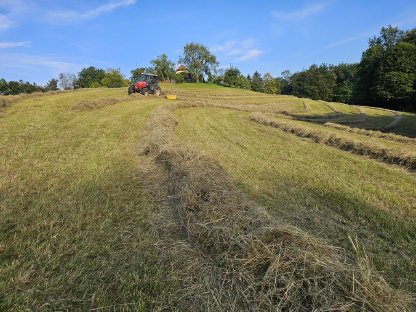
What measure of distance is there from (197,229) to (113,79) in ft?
385

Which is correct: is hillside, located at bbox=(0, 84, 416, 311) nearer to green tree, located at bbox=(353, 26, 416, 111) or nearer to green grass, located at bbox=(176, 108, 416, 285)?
green grass, located at bbox=(176, 108, 416, 285)

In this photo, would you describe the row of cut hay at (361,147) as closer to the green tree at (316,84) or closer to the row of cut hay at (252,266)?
the row of cut hay at (252,266)

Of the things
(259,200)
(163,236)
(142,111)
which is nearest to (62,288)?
(163,236)

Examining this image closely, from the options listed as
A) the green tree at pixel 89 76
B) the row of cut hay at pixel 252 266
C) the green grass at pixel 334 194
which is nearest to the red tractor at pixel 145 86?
the green grass at pixel 334 194

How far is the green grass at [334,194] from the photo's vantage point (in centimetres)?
562

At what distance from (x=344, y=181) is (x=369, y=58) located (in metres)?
70.5

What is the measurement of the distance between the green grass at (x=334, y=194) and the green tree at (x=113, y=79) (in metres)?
102

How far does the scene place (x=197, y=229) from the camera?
513cm

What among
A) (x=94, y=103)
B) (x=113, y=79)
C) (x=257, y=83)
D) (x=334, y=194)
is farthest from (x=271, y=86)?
(x=334, y=194)

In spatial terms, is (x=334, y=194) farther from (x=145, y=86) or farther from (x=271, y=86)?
(x=271, y=86)

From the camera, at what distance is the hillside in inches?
144

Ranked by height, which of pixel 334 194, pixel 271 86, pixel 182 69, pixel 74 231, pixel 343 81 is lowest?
pixel 271 86

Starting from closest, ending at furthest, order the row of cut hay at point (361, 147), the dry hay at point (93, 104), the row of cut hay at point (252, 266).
Answer: the row of cut hay at point (252, 266) < the row of cut hay at point (361, 147) < the dry hay at point (93, 104)

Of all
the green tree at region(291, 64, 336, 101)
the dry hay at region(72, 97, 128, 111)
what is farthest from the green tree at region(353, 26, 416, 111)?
the dry hay at region(72, 97, 128, 111)
